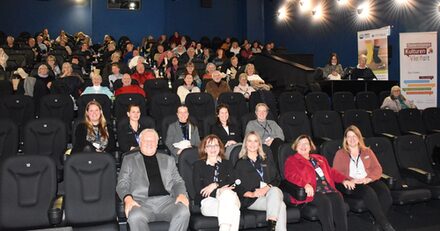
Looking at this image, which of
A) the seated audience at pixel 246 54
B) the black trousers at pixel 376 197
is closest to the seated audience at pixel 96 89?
the black trousers at pixel 376 197

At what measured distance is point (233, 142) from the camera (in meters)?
5.38

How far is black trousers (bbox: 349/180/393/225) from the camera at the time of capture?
427 centimetres

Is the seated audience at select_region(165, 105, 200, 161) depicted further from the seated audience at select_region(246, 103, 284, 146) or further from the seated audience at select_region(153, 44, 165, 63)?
the seated audience at select_region(153, 44, 165, 63)

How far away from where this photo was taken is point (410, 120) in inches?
275

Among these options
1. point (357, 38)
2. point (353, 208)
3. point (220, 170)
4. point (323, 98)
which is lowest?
point (353, 208)

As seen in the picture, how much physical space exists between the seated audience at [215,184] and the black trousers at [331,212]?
0.80 meters

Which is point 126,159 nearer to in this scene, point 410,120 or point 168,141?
point 168,141

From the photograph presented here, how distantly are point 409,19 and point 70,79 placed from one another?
7.42m

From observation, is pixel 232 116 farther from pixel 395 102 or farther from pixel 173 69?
pixel 173 69

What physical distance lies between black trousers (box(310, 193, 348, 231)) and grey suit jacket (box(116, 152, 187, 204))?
1.28m

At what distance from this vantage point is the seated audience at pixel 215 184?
386 cm

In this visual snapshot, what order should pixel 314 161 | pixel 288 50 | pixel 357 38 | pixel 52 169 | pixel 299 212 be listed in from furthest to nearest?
pixel 288 50, pixel 357 38, pixel 314 161, pixel 299 212, pixel 52 169

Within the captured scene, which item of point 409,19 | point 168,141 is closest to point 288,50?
point 409,19

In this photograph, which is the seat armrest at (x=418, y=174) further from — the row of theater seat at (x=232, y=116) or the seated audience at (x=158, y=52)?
the seated audience at (x=158, y=52)
